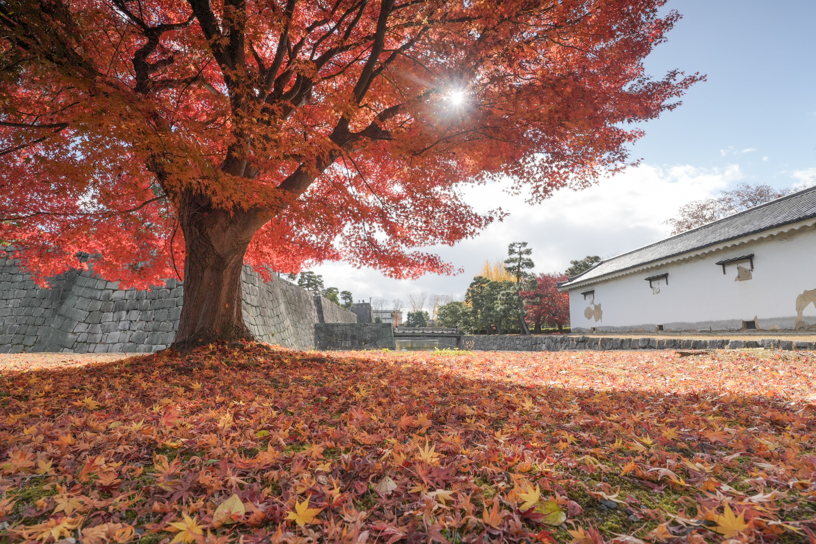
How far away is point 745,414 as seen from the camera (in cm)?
311

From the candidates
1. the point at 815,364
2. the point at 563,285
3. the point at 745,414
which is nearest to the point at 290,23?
the point at 745,414

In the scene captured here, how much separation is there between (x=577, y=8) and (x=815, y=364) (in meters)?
6.00

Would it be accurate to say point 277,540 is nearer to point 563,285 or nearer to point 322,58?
point 322,58

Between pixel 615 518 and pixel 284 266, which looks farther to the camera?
pixel 284 266

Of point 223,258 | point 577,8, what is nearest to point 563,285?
point 577,8

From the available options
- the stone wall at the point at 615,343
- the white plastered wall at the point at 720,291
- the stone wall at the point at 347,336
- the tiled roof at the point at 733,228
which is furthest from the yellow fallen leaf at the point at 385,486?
the stone wall at the point at 347,336

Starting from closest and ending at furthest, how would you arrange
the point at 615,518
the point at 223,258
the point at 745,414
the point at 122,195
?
the point at 615,518 < the point at 745,414 < the point at 223,258 < the point at 122,195

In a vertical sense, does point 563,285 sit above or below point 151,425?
above

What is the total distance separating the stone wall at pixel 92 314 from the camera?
37.2 feet

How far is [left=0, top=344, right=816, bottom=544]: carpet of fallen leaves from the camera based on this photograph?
1.45m

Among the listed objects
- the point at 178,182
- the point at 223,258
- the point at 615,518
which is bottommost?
the point at 615,518

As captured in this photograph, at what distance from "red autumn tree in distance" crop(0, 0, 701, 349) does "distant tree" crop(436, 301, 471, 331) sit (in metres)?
18.4

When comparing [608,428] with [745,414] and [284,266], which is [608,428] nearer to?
[745,414]

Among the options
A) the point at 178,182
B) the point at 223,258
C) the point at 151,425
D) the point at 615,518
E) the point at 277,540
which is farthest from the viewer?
the point at 223,258
